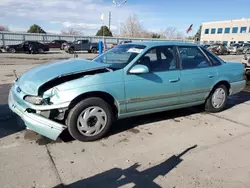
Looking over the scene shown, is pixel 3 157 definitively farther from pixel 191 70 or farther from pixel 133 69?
pixel 191 70

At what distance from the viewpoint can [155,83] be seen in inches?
158

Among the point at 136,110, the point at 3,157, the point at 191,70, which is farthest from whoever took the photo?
the point at 191,70

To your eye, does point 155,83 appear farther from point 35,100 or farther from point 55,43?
point 55,43

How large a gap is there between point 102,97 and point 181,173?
64.5 inches

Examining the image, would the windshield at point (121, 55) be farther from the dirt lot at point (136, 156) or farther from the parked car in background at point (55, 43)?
the parked car in background at point (55, 43)

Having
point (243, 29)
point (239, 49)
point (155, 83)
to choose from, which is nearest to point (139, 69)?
point (155, 83)

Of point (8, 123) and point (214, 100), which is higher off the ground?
point (214, 100)

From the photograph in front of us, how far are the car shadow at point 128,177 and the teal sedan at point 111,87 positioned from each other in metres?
0.89

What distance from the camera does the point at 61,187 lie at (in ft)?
8.27

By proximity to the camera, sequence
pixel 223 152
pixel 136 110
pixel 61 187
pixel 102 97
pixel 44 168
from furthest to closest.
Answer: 1. pixel 136 110
2. pixel 102 97
3. pixel 223 152
4. pixel 44 168
5. pixel 61 187

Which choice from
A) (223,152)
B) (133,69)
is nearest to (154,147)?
(223,152)

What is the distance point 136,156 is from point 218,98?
2.80 metres

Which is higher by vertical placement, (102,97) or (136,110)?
(102,97)

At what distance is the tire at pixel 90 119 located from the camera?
343 centimetres
